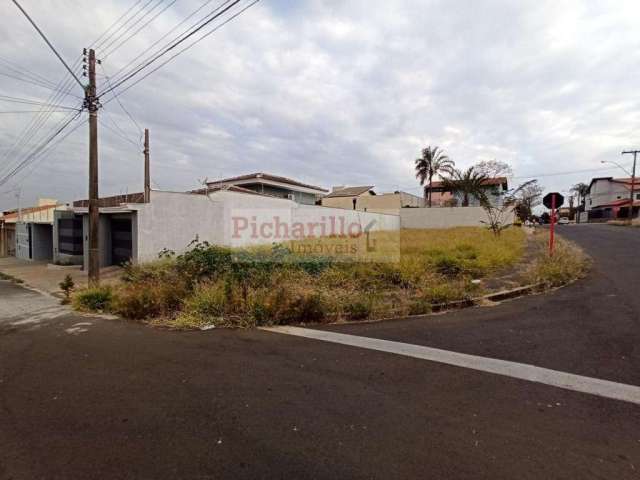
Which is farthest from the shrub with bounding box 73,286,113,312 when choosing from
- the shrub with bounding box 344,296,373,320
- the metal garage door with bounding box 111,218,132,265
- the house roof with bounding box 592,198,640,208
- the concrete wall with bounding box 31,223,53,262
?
the house roof with bounding box 592,198,640,208

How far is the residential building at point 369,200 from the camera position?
3369cm

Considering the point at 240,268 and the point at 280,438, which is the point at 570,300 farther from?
the point at 240,268

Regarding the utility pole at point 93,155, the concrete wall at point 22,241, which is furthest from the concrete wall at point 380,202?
the utility pole at point 93,155

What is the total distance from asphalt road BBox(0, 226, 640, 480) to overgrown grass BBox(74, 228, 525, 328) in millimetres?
747

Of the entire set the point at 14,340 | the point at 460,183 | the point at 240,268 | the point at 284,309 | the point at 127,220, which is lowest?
the point at 14,340

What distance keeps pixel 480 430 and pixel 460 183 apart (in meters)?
31.5

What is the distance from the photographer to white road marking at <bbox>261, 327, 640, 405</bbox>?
9.53 ft

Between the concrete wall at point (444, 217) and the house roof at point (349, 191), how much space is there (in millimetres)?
9502

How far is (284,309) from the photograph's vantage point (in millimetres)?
5488

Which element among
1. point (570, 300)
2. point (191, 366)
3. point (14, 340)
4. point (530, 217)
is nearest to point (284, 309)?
point (191, 366)

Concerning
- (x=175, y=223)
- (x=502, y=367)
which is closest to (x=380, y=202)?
(x=175, y=223)

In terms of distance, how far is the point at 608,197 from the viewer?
5009 cm

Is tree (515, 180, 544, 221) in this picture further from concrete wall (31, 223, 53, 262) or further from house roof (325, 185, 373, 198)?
concrete wall (31, 223, 53, 262)

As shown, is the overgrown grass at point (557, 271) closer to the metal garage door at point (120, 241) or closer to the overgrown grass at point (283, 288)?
the overgrown grass at point (283, 288)
